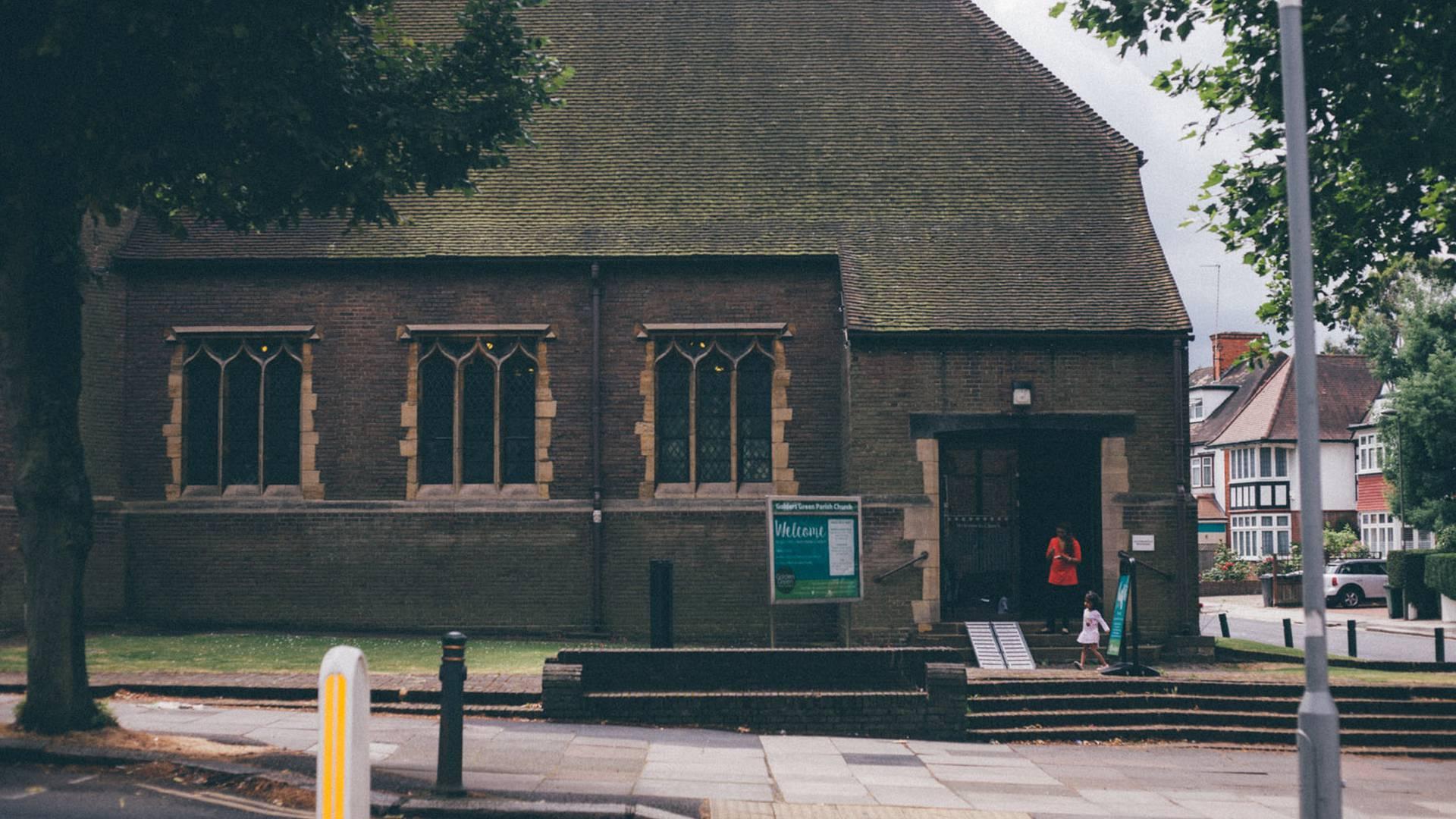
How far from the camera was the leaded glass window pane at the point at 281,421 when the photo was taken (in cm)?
2134

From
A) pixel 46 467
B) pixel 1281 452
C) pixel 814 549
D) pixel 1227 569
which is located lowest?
pixel 1227 569

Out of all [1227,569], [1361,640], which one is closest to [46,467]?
[1361,640]

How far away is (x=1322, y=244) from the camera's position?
1455 cm

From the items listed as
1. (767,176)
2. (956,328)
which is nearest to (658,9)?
(767,176)

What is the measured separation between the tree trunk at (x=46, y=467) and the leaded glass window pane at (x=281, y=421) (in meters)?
11.1

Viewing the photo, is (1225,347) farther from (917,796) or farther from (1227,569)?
(917,796)

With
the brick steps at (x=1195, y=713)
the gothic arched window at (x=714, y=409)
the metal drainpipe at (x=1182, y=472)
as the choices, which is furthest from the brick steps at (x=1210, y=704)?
the gothic arched window at (x=714, y=409)

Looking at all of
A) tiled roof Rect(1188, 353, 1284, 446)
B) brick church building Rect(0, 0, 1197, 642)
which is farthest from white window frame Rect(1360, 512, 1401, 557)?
brick church building Rect(0, 0, 1197, 642)

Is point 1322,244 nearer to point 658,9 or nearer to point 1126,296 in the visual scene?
point 1126,296

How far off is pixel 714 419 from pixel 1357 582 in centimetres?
3278

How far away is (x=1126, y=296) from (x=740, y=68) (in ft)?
27.7

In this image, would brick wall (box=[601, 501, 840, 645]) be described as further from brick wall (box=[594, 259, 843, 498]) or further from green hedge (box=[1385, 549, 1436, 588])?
green hedge (box=[1385, 549, 1436, 588])

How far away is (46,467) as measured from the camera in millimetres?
10188

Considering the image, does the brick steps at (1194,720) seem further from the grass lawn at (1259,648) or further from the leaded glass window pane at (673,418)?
the leaded glass window pane at (673,418)
